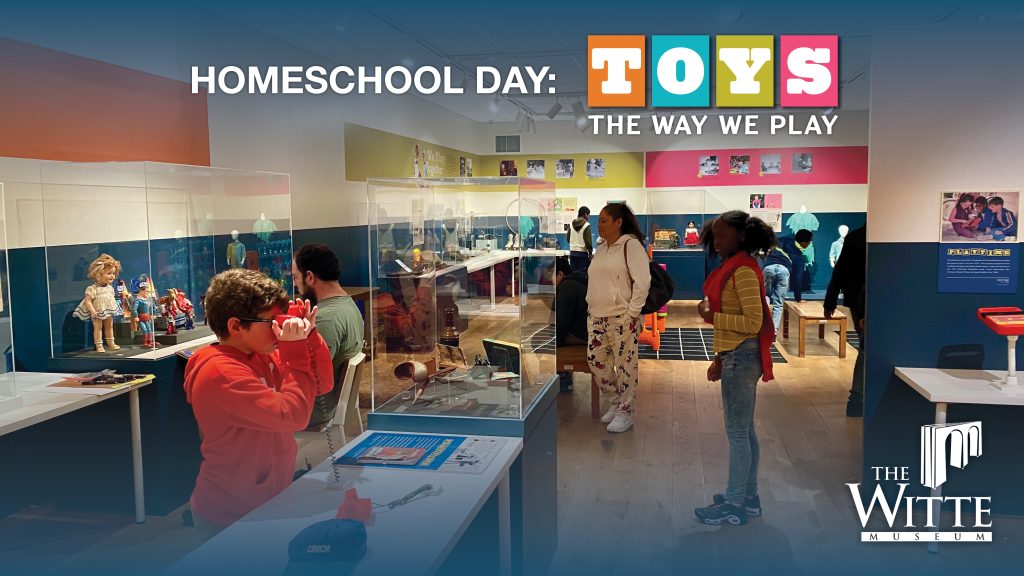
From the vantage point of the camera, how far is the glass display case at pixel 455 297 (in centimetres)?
309

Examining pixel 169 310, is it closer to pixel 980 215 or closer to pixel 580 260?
pixel 980 215

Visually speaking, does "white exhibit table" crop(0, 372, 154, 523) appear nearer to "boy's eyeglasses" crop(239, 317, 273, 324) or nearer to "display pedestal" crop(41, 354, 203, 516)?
"display pedestal" crop(41, 354, 203, 516)

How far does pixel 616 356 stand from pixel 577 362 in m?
0.67

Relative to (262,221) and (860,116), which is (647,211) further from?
(262,221)

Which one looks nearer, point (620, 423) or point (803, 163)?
point (620, 423)

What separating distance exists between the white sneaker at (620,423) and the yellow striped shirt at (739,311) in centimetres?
189

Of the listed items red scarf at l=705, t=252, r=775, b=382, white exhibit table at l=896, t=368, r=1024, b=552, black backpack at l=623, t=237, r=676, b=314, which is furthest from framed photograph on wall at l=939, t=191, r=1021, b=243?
black backpack at l=623, t=237, r=676, b=314

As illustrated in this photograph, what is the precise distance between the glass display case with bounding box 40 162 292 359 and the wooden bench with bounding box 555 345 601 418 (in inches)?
92.8

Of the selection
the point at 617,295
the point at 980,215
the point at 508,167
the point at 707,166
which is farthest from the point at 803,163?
the point at 980,215

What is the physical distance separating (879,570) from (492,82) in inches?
299

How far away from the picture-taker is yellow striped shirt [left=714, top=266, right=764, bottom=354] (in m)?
3.72

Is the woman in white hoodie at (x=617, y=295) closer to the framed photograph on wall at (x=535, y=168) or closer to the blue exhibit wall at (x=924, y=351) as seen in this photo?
the blue exhibit wall at (x=924, y=351)

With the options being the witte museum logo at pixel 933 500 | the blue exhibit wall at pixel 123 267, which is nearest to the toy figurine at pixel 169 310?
the blue exhibit wall at pixel 123 267

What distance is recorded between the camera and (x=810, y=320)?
8430 mm
